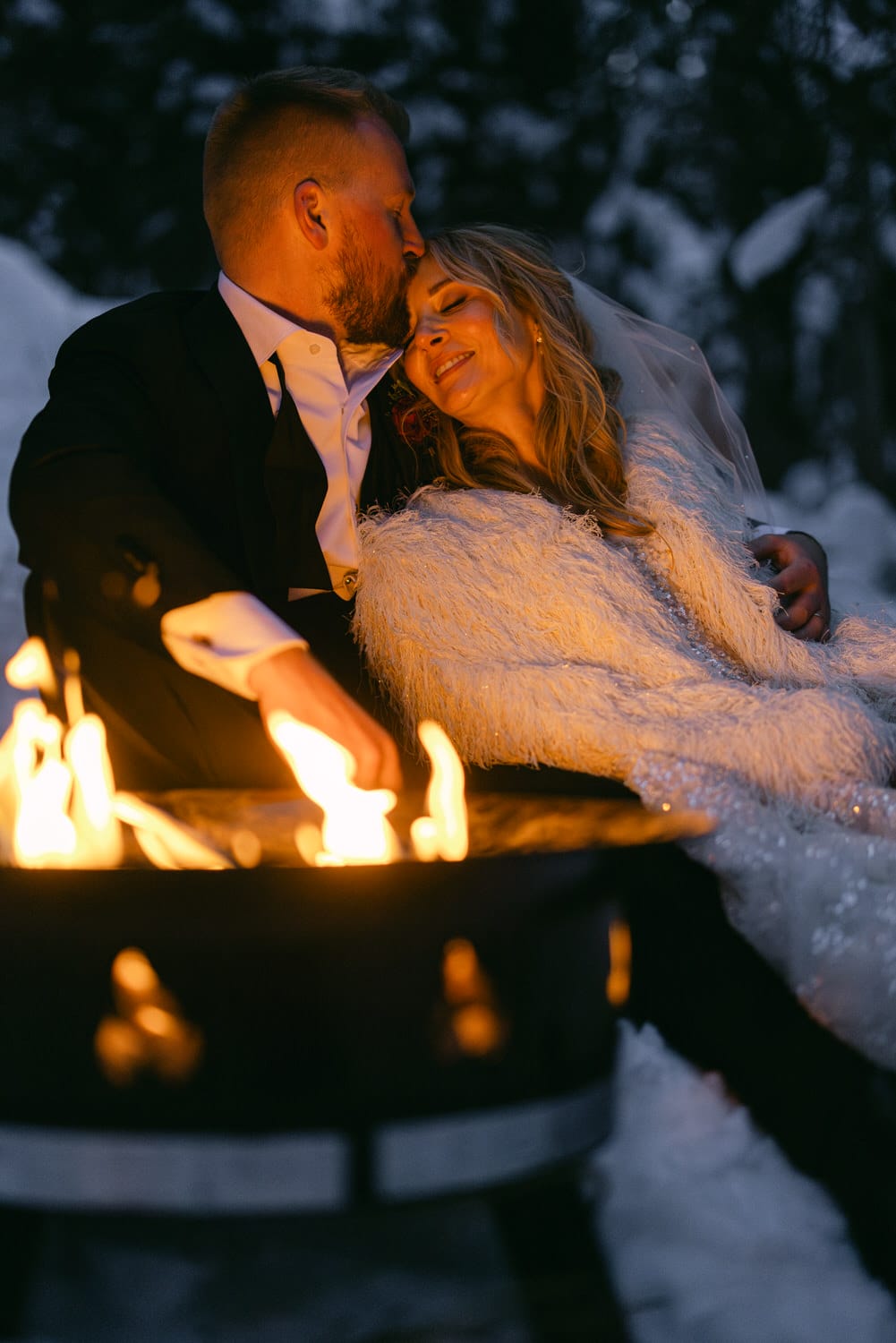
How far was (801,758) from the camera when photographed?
1502 millimetres

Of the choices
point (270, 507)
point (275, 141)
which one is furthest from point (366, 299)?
point (270, 507)

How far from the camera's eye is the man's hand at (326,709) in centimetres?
121

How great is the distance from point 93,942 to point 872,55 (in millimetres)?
5399

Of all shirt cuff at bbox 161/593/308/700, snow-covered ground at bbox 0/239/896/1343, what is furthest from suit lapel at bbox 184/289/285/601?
snow-covered ground at bbox 0/239/896/1343

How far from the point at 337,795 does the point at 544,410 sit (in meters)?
1.07

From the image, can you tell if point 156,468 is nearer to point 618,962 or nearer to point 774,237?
point 618,962

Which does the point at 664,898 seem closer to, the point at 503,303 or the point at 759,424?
the point at 503,303

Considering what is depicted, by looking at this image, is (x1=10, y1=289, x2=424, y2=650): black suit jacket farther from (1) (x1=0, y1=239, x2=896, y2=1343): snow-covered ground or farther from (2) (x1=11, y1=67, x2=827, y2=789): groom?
(1) (x1=0, y1=239, x2=896, y2=1343): snow-covered ground

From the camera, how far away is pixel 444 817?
1298 millimetres

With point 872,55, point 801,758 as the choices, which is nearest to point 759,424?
point 872,55

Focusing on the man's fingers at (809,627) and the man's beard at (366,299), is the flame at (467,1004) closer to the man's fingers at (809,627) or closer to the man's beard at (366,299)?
the man's fingers at (809,627)

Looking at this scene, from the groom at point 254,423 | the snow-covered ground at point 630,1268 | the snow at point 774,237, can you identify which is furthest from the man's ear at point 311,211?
the snow at point 774,237

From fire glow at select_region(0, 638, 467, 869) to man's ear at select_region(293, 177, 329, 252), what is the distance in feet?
3.25

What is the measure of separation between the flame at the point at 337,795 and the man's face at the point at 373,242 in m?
0.98
